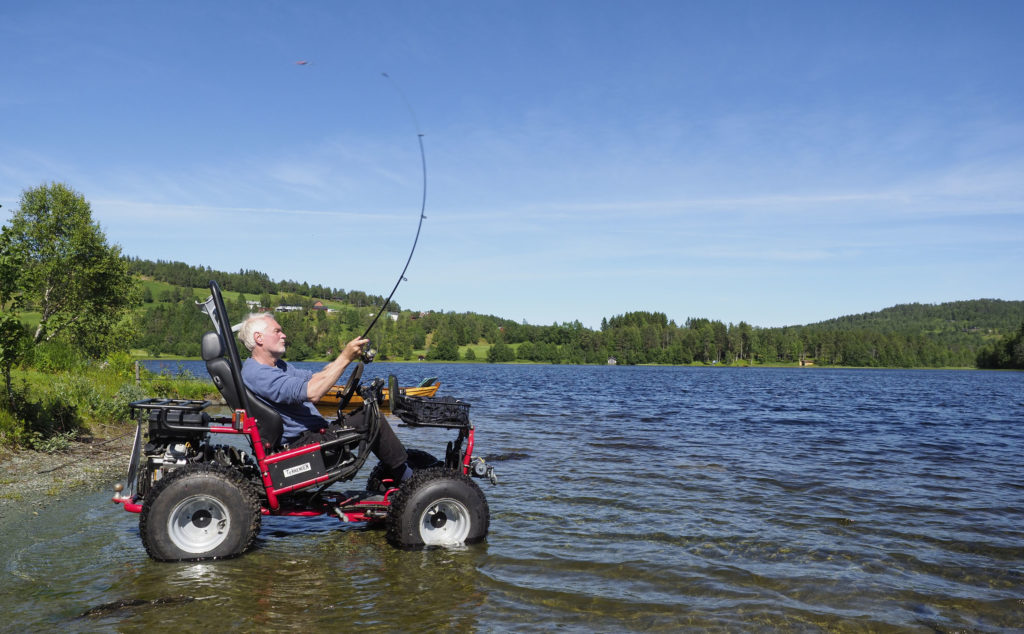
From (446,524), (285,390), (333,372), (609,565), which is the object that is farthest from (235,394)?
(609,565)

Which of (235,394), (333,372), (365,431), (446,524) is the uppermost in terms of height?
(333,372)

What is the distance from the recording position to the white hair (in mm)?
6352

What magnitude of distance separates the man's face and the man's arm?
65 centimetres

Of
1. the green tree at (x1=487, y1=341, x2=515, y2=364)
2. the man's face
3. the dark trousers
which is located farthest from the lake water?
the green tree at (x1=487, y1=341, x2=515, y2=364)

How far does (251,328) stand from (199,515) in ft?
5.84

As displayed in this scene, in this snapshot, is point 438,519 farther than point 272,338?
Yes

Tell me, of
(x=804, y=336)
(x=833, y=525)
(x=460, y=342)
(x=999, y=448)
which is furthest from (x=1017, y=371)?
(x=833, y=525)

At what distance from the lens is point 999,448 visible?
1703cm

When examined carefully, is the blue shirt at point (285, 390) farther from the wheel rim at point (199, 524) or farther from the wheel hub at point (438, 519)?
the wheel hub at point (438, 519)

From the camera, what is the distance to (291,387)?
608 centimetres

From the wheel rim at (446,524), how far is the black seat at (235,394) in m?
1.67

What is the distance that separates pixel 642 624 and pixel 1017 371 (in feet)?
545

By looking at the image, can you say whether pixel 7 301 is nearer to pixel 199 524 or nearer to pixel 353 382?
pixel 199 524

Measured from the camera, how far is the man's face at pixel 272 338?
6.39 meters
